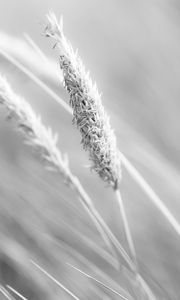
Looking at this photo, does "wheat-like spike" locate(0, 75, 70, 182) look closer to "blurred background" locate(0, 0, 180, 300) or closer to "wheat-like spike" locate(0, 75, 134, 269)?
"wheat-like spike" locate(0, 75, 134, 269)

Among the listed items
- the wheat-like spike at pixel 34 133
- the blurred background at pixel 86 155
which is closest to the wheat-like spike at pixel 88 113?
the wheat-like spike at pixel 34 133

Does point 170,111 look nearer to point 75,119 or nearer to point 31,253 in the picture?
point 31,253

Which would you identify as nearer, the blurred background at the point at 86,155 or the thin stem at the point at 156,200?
the thin stem at the point at 156,200

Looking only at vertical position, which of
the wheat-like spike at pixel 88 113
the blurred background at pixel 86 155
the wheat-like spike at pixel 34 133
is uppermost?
the blurred background at pixel 86 155

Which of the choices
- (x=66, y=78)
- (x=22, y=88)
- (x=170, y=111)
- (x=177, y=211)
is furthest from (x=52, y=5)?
(x=66, y=78)

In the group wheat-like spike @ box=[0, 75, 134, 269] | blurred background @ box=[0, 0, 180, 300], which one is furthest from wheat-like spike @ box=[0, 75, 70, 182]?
blurred background @ box=[0, 0, 180, 300]

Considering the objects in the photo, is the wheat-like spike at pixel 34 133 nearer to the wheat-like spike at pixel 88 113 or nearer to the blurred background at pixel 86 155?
the wheat-like spike at pixel 88 113
